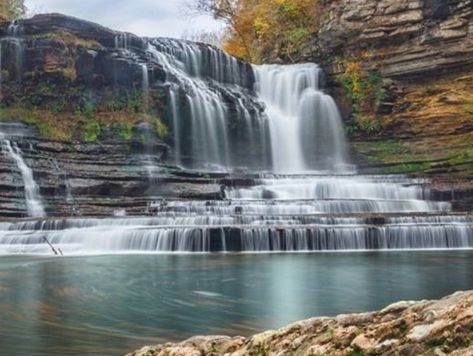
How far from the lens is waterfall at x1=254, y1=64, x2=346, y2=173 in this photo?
2730cm

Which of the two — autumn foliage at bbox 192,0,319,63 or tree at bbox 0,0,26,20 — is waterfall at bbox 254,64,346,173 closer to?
autumn foliage at bbox 192,0,319,63

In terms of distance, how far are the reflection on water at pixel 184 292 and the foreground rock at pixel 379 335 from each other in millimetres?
2335

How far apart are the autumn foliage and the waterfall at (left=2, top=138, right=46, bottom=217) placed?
17.5 meters

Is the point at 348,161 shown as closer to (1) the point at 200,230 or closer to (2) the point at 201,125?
(2) the point at 201,125

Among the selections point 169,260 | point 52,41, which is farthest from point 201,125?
point 169,260

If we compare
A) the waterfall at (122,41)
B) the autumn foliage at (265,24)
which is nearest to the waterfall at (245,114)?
the waterfall at (122,41)

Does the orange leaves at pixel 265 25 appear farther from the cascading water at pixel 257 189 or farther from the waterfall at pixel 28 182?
the waterfall at pixel 28 182

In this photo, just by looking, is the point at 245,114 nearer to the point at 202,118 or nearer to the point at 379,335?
the point at 202,118

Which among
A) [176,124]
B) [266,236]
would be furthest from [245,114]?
[266,236]

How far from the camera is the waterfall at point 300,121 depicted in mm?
27297

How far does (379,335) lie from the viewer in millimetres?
1869

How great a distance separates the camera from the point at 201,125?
83.7 feet

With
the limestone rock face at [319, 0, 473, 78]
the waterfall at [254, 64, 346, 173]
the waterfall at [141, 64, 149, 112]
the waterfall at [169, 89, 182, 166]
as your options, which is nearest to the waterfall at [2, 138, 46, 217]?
the waterfall at [141, 64, 149, 112]

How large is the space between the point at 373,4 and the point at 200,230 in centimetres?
1938
